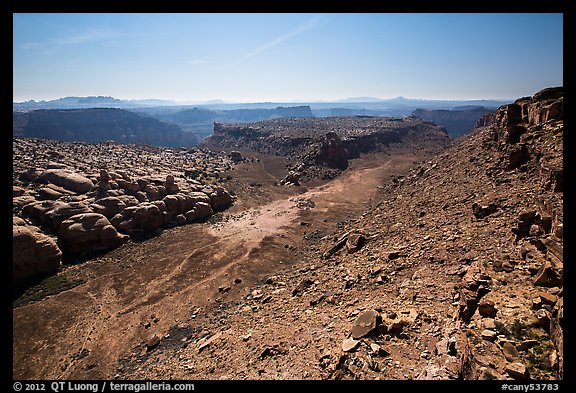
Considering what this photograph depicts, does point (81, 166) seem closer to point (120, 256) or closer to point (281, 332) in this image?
point (120, 256)

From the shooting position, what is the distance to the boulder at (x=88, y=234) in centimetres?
2527

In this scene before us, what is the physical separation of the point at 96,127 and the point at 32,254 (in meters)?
157

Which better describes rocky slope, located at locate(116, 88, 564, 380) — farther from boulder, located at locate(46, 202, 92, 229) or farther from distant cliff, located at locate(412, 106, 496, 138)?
distant cliff, located at locate(412, 106, 496, 138)

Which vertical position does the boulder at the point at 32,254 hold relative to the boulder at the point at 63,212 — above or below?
below

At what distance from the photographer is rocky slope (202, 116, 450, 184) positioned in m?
62.2

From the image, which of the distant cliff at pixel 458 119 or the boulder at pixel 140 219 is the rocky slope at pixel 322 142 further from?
the distant cliff at pixel 458 119

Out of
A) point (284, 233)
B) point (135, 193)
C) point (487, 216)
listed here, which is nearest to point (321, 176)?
point (284, 233)

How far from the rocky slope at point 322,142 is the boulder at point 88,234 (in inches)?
1261

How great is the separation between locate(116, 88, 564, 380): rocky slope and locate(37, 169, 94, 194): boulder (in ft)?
74.0

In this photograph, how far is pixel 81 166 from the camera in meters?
39.2

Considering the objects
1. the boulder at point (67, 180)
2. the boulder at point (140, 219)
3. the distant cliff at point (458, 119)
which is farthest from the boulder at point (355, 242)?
the distant cliff at point (458, 119)

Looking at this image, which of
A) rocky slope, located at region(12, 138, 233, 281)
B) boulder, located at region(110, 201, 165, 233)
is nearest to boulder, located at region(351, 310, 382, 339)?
rocky slope, located at region(12, 138, 233, 281)

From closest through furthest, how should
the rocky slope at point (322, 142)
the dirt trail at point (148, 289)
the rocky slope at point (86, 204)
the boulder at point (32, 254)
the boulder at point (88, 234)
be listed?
the dirt trail at point (148, 289)
the boulder at point (32, 254)
the rocky slope at point (86, 204)
the boulder at point (88, 234)
the rocky slope at point (322, 142)
